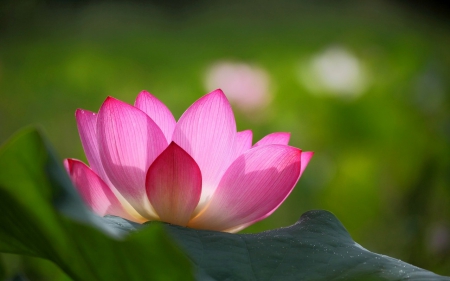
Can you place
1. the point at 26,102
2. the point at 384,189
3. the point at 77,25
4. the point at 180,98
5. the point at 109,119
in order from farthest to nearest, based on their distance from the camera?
the point at 77,25 < the point at 26,102 < the point at 180,98 < the point at 384,189 < the point at 109,119

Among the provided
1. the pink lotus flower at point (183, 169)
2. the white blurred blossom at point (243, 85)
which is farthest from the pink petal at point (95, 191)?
the white blurred blossom at point (243, 85)

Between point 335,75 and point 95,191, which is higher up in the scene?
point 335,75

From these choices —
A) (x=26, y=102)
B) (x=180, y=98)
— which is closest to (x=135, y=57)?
(x=26, y=102)

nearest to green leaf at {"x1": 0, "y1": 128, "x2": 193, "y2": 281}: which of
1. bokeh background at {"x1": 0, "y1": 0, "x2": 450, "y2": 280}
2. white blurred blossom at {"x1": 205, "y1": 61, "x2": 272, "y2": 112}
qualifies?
bokeh background at {"x1": 0, "y1": 0, "x2": 450, "y2": 280}

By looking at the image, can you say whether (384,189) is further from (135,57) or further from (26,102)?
(135,57)

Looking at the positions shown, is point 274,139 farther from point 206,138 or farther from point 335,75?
point 335,75

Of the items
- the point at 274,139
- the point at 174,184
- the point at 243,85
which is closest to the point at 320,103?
the point at 243,85
